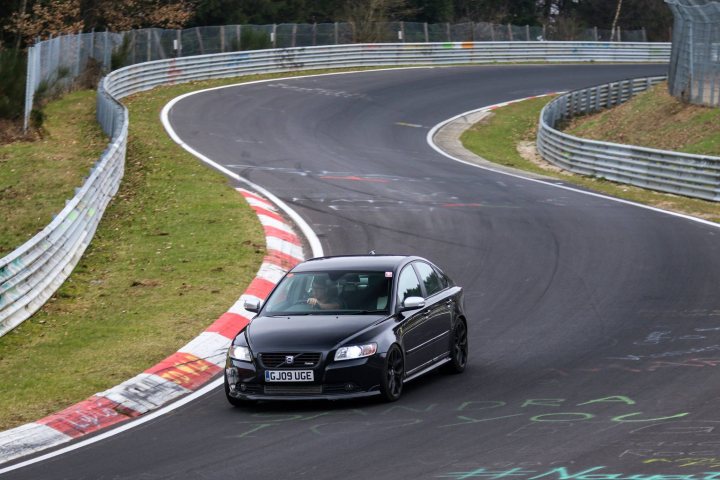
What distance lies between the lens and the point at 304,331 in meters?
11.6

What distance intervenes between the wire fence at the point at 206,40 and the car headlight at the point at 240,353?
Result: 23.2m

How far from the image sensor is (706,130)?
34.9m

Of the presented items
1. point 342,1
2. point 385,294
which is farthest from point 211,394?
point 342,1

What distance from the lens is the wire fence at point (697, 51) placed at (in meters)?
36.0

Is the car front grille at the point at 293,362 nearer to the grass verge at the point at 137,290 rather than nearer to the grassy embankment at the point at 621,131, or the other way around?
the grass verge at the point at 137,290

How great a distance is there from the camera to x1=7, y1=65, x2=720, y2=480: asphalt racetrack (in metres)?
9.20

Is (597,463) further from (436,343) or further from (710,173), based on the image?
(710,173)

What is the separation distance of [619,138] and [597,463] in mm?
31429

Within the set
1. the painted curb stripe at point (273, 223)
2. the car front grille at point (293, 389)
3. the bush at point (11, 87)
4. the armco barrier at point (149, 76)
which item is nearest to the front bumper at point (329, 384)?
the car front grille at point (293, 389)

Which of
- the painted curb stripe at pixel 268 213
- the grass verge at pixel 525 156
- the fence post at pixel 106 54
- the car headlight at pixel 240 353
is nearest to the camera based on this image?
the car headlight at pixel 240 353

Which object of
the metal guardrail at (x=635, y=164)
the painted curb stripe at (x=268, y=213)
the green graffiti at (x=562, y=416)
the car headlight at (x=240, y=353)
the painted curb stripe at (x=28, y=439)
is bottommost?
the metal guardrail at (x=635, y=164)

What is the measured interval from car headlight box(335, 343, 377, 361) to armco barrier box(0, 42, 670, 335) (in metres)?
5.47

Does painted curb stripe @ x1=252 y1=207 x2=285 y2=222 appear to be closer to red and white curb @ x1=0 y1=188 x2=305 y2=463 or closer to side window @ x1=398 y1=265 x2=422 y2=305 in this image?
red and white curb @ x1=0 y1=188 x2=305 y2=463

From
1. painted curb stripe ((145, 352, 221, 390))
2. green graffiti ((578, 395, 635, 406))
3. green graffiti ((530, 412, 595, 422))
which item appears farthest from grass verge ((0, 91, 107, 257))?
green graffiti ((530, 412, 595, 422))
